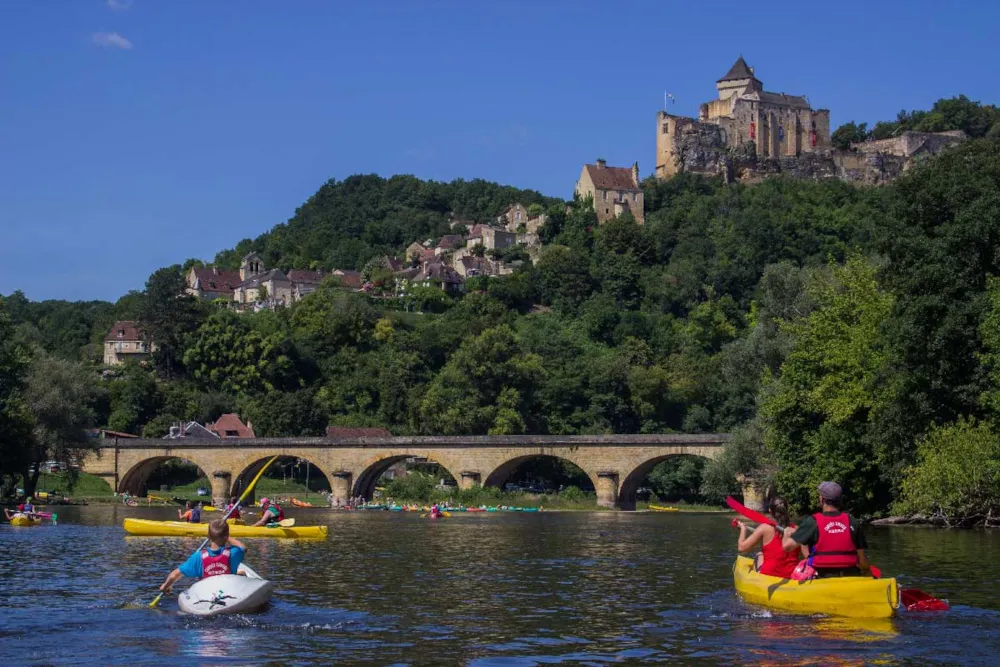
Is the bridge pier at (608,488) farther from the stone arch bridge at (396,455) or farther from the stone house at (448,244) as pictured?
the stone house at (448,244)

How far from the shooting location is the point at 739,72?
442 ft

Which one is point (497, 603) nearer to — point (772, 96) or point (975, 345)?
point (975, 345)

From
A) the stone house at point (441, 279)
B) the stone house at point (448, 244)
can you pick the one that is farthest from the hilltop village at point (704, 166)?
the stone house at point (448, 244)

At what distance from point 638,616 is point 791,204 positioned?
102407 millimetres

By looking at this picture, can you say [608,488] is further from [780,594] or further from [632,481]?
[780,594]

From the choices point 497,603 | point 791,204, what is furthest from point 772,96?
point 497,603

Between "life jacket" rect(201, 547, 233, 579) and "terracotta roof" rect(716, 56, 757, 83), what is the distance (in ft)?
401

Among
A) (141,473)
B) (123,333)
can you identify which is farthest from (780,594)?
(123,333)

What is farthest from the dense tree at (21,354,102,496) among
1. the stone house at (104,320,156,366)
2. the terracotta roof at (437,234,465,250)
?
the terracotta roof at (437,234,465,250)

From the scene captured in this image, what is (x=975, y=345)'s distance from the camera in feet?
108

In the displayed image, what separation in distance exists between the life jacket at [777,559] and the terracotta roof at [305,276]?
117 m

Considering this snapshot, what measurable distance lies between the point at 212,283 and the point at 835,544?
417 feet

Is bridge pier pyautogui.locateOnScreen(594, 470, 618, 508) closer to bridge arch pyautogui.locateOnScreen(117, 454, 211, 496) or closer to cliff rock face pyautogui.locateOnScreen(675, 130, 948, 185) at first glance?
bridge arch pyautogui.locateOnScreen(117, 454, 211, 496)

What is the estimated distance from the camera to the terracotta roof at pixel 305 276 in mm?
134750
